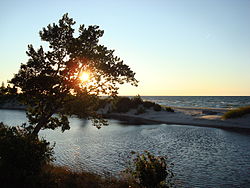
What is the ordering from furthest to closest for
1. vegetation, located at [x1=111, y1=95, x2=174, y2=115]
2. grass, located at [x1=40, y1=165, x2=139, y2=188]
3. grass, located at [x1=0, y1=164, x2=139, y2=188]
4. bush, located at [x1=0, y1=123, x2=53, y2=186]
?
vegetation, located at [x1=111, y1=95, x2=174, y2=115], grass, located at [x1=40, y1=165, x2=139, y2=188], grass, located at [x1=0, y1=164, x2=139, y2=188], bush, located at [x1=0, y1=123, x2=53, y2=186]

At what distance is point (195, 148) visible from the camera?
17000 millimetres

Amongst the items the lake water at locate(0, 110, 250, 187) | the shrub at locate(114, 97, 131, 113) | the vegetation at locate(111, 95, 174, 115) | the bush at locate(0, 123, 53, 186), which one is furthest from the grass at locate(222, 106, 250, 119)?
the bush at locate(0, 123, 53, 186)

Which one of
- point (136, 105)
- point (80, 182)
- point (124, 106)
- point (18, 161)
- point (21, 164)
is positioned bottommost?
point (80, 182)

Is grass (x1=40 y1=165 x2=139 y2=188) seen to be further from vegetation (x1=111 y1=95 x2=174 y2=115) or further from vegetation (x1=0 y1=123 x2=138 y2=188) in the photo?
vegetation (x1=111 y1=95 x2=174 y2=115)

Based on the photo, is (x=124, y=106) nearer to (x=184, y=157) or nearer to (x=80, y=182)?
(x=184, y=157)

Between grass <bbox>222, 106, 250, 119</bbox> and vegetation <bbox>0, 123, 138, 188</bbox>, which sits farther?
grass <bbox>222, 106, 250, 119</bbox>

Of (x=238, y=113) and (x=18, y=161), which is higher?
(x=238, y=113)

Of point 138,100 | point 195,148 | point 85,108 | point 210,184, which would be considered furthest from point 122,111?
point 210,184

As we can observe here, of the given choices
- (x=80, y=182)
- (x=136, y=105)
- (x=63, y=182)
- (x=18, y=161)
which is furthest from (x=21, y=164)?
(x=136, y=105)

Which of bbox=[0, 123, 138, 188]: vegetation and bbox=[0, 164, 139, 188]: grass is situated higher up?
bbox=[0, 123, 138, 188]: vegetation

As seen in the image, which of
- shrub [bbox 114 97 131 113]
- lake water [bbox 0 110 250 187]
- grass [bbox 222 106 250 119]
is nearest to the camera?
lake water [bbox 0 110 250 187]

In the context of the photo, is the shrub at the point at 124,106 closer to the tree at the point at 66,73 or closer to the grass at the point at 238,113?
the grass at the point at 238,113

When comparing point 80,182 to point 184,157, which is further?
point 184,157

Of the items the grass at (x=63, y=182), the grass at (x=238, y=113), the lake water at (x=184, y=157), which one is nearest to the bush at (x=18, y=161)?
the grass at (x=63, y=182)
